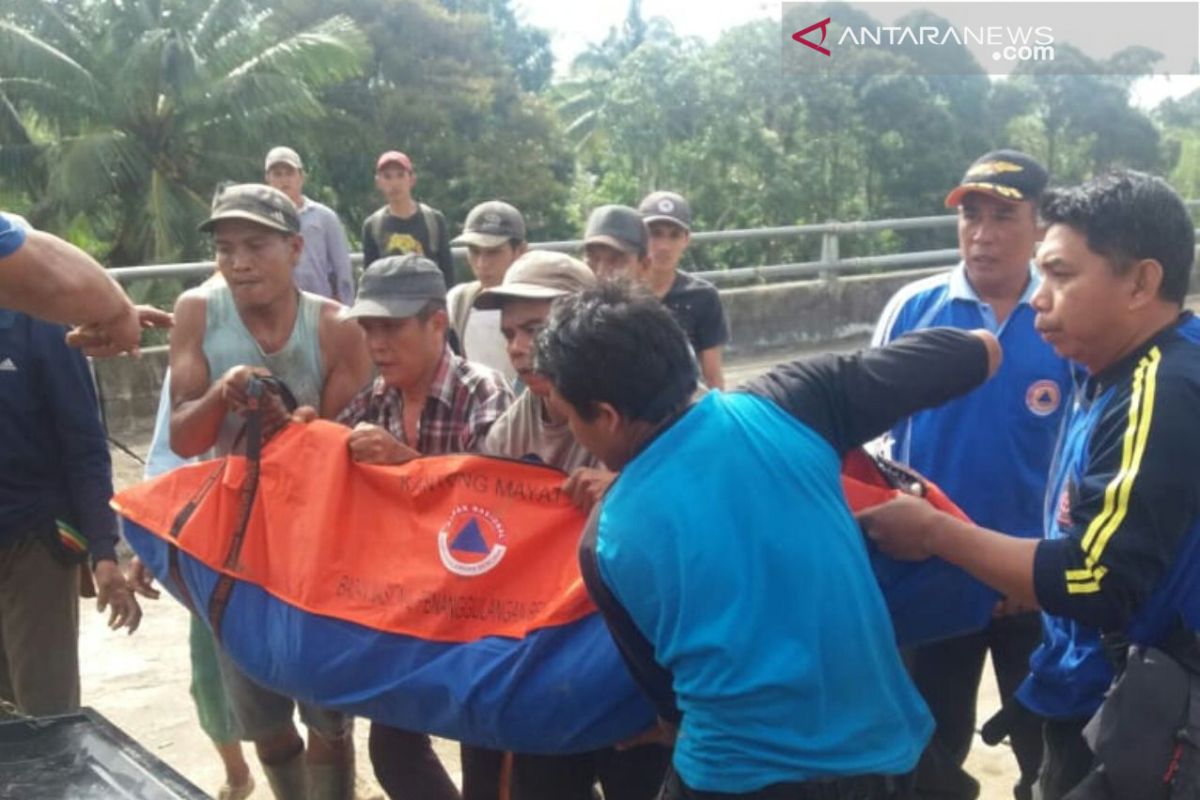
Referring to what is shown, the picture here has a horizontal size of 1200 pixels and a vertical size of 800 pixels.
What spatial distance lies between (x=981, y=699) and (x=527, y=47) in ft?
118

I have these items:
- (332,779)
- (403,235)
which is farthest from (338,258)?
(332,779)

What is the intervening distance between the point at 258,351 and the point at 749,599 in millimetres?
1992

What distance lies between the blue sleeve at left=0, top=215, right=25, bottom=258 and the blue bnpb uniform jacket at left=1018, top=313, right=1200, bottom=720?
1.85 meters

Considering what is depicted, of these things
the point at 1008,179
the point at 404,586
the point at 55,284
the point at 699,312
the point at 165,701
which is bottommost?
the point at 165,701

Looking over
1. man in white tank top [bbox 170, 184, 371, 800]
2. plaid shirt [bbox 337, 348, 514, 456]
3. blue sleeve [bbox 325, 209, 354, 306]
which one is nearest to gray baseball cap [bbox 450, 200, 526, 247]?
man in white tank top [bbox 170, 184, 371, 800]

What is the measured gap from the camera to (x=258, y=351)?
12.2 feet

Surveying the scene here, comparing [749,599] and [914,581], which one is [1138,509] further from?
[749,599]

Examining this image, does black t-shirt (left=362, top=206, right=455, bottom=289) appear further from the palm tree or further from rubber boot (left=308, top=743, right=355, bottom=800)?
the palm tree

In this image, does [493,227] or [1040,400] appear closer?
[1040,400]

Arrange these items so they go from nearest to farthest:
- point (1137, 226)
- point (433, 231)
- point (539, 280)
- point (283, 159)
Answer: point (1137, 226) → point (539, 280) → point (283, 159) → point (433, 231)

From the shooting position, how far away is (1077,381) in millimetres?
2852

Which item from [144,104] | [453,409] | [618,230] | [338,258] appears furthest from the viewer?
[144,104]

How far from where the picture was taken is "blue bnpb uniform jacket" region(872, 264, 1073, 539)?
346 cm

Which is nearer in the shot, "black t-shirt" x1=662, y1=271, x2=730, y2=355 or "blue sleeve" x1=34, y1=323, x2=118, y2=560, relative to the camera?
"blue sleeve" x1=34, y1=323, x2=118, y2=560
